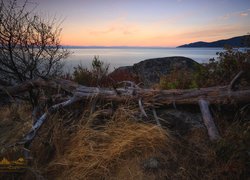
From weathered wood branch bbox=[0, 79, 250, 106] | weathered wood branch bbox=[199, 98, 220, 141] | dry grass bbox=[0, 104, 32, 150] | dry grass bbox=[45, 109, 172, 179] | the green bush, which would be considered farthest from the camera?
the green bush

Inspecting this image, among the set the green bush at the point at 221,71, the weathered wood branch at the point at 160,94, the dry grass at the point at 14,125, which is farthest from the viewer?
the green bush at the point at 221,71

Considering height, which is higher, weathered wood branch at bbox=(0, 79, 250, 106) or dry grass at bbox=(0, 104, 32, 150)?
weathered wood branch at bbox=(0, 79, 250, 106)

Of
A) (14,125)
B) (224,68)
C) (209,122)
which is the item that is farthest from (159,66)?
(14,125)

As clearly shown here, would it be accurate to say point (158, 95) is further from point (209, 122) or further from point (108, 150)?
point (108, 150)

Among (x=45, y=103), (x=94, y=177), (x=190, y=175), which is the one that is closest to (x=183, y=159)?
(x=190, y=175)

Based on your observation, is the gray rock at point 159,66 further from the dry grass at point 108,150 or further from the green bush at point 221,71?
the dry grass at point 108,150

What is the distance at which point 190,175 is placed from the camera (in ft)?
8.75

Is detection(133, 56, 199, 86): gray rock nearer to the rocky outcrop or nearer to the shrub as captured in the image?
the rocky outcrop

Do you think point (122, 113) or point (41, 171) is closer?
point (41, 171)

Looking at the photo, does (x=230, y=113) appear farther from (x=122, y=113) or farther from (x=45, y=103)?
(x=45, y=103)

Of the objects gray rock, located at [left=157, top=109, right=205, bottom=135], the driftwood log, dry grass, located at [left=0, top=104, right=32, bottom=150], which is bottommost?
dry grass, located at [left=0, top=104, right=32, bottom=150]

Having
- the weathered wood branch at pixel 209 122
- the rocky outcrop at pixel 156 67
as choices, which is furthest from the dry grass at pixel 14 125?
the rocky outcrop at pixel 156 67

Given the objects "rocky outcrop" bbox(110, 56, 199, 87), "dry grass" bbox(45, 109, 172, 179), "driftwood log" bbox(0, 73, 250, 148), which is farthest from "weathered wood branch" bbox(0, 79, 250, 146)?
"rocky outcrop" bbox(110, 56, 199, 87)

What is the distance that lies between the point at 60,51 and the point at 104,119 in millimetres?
3929
